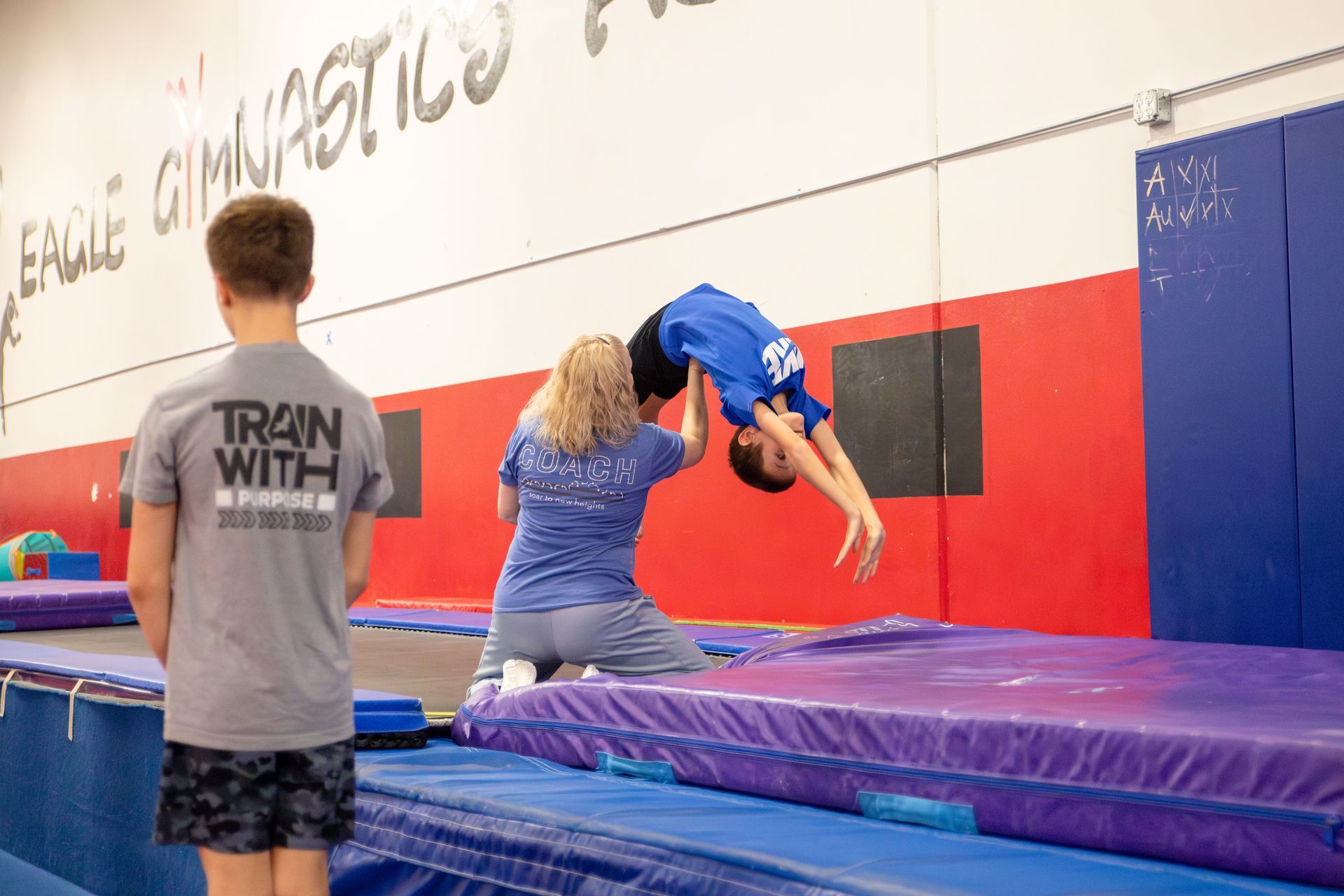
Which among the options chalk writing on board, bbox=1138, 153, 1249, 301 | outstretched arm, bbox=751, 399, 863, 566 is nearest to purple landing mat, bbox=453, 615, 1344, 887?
outstretched arm, bbox=751, 399, 863, 566

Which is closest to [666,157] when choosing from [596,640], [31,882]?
[596,640]

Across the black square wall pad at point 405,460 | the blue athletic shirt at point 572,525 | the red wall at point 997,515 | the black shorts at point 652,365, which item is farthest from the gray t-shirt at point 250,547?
the black square wall pad at point 405,460

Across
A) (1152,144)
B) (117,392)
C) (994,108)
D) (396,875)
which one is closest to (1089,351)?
(1152,144)

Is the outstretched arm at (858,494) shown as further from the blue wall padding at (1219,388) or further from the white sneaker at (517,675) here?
the blue wall padding at (1219,388)

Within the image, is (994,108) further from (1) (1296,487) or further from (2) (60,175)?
(2) (60,175)

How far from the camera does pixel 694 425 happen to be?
2867mm

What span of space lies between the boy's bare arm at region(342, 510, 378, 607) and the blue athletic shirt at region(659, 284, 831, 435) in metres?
1.55

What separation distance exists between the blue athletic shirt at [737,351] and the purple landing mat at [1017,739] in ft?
2.27

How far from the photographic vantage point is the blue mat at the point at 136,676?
2.26 meters

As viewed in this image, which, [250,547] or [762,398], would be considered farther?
[762,398]

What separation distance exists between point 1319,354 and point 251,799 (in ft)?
10.0

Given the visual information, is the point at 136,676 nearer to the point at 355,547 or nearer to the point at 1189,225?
the point at 355,547

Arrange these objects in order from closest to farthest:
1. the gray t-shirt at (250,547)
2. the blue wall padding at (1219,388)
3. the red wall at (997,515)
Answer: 1. the gray t-shirt at (250,547)
2. the blue wall padding at (1219,388)
3. the red wall at (997,515)

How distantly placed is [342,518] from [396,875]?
82 cm
